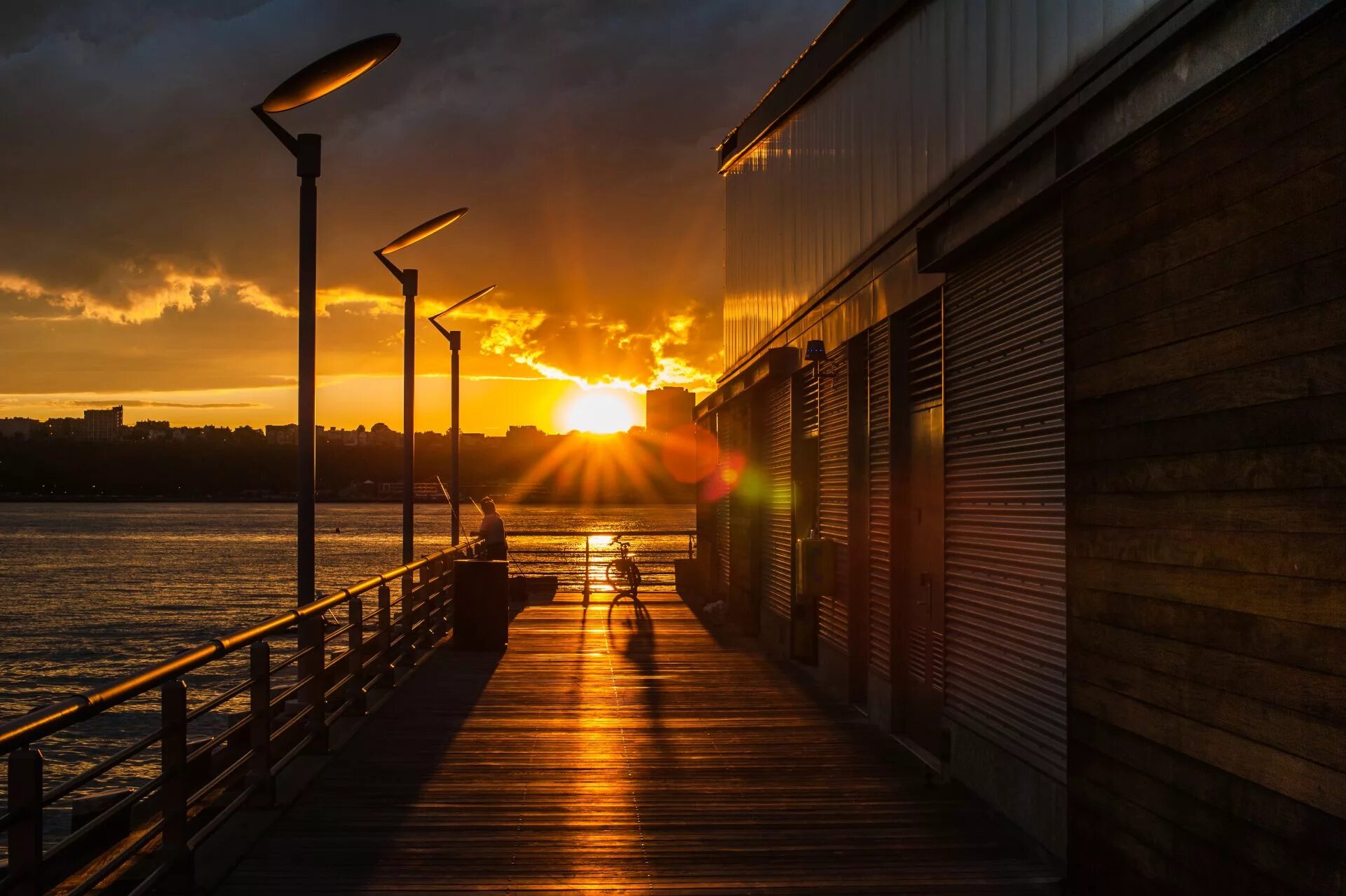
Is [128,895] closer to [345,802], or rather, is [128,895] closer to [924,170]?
[345,802]

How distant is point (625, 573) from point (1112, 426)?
18.8m

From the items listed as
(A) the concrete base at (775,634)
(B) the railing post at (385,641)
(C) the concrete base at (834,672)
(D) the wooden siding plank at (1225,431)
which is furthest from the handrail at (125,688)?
(A) the concrete base at (775,634)

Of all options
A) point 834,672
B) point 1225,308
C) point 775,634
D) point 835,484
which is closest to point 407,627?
point 775,634

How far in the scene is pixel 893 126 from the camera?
33.8 feet

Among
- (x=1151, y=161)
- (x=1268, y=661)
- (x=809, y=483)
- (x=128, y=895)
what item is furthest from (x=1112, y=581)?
(x=809, y=483)

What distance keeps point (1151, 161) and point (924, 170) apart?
14.3 ft

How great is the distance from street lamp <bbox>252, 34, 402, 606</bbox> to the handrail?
6.15 ft

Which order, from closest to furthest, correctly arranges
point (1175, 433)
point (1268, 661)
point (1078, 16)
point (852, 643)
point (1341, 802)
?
point (1341, 802) < point (1268, 661) < point (1175, 433) < point (1078, 16) < point (852, 643)

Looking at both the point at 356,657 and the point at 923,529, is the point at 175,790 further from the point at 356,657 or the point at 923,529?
the point at 923,529

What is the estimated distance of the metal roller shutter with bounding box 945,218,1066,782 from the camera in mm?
6543

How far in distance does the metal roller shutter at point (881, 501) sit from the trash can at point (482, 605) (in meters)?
5.77

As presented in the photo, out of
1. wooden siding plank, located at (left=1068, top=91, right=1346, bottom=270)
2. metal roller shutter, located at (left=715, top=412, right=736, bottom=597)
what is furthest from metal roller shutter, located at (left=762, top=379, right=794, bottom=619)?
wooden siding plank, located at (left=1068, top=91, right=1346, bottom=270)

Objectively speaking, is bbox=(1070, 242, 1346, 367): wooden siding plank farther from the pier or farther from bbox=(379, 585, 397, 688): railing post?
bbox=(379, 585, 397, 688): railing post

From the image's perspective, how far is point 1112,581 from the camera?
5.41 meters
